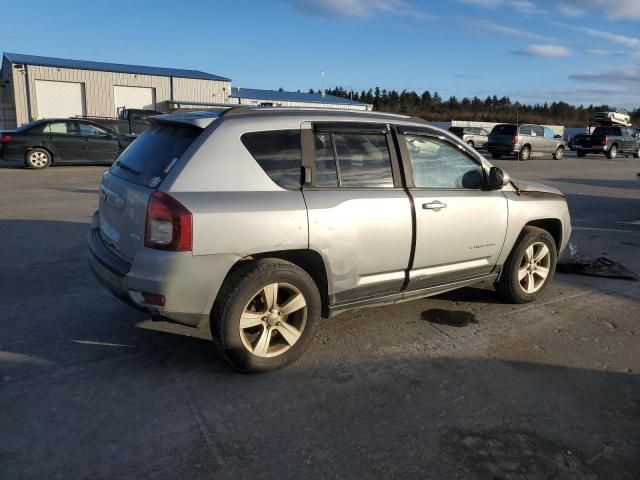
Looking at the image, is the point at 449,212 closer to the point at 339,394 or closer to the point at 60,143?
the point at 339,394

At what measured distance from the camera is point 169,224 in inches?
129

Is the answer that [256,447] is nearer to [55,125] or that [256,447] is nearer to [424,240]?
[424,240]

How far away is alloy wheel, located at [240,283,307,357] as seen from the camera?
3.61 metres

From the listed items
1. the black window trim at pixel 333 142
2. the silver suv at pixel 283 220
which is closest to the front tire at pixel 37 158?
the silver suv at pixel 283 220

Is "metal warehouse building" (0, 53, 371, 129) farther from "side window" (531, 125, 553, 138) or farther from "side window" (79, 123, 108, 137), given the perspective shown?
"side window" (79, 123, 108, 137)

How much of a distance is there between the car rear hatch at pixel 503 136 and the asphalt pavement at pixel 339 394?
22.0 meters

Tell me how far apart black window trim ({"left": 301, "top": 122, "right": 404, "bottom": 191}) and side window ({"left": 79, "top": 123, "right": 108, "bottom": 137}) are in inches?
601

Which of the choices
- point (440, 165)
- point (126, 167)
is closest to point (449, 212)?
point (440, 165)

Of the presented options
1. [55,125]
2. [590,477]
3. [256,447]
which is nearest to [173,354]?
[256,447]

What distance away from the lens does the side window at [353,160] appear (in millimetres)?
3900

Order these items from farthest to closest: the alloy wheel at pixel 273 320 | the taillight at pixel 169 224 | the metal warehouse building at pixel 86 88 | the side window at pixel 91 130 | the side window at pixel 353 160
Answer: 1. the metal warehouse building at pixel 86 88
2. the side window at pixel 91 130
3. the side window at pixel 353 160
4. the alloy wheel at pixel 273 320
5. the taillight at pixel 169 224

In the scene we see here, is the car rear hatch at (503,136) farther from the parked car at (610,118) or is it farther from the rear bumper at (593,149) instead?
the parked car at (610,118)

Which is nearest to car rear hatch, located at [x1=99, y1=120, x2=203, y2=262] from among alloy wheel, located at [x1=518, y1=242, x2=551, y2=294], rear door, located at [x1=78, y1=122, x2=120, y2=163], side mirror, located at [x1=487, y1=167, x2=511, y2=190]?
side mirror, located at [x1=487, y1=167, x2=511, y2=190]

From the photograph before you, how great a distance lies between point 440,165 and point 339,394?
212 cm
